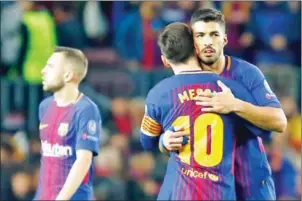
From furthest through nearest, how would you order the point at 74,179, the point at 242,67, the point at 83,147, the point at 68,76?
the point at 68,76 < the point at 83,147 < the point at 74,179 < the point at 242,67

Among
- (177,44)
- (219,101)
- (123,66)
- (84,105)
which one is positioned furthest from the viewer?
(123,66)

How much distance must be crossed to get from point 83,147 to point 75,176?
0.83 ft

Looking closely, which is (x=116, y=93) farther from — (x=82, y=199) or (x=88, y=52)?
(x=82, y=199)

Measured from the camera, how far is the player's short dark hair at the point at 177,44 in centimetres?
661

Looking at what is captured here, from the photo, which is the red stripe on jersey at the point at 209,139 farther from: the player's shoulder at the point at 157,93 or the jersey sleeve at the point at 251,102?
the player's shoulder at the point at 157,93

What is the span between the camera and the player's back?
6.55 m

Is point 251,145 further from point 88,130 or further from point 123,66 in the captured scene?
point 123,66

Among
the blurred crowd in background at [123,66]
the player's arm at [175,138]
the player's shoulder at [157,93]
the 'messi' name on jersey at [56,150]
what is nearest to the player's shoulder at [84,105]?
the 'messi' name on jersey at [56,150]

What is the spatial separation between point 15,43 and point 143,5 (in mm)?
1739

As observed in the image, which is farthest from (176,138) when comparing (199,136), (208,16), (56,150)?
(56,150)

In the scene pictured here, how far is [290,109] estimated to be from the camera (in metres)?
13.1

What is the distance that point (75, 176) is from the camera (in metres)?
7.88

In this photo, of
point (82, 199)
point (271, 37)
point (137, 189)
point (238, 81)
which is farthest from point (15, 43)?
point (238, 81)

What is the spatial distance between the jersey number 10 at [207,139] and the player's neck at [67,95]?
1.88 meters
